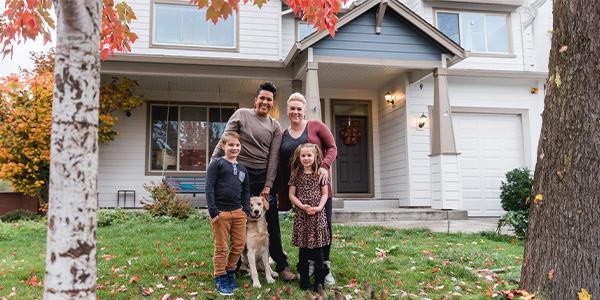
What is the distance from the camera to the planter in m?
10.6

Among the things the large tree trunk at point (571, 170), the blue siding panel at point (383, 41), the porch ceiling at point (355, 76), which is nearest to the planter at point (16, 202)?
the porch ceiling at point (355, 76)

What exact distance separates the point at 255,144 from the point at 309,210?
82cm

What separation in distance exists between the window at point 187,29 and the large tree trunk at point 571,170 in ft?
27.8

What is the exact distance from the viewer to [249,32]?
10.6m

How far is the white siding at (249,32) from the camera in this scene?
1018cm

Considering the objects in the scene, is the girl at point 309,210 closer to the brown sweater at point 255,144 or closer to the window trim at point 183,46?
the brown sweater at point 255,144

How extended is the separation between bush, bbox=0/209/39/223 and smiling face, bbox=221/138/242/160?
8158mm

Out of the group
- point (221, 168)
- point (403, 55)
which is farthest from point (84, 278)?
point (403, 55)

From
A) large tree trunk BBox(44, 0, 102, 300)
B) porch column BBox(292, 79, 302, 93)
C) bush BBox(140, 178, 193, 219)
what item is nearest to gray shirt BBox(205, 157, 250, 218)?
large tree trunk BBox(44, 0, 102, 300)

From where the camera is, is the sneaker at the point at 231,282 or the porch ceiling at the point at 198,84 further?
the porch ceiling at the point at 198,84

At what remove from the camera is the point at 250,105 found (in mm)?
11188

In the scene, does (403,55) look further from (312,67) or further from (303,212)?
(303,212)

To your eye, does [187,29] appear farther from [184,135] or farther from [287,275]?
[287,275]

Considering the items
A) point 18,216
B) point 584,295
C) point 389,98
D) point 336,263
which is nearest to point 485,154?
point 389,98
